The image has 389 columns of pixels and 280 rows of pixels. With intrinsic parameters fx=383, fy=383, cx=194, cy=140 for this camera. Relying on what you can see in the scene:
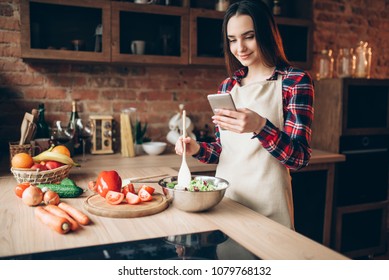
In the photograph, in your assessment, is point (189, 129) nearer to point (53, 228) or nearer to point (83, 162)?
point (83, 162)

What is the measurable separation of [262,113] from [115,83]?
1492mm

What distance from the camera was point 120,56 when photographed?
96.4 inches

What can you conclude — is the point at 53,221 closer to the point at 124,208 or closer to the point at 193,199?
the point at 124,208

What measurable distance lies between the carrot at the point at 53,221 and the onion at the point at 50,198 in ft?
0.33

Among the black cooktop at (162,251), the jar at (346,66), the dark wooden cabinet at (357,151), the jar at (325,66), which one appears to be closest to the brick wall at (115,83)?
the jar at (325,66)

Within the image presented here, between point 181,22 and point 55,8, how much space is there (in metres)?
0.85

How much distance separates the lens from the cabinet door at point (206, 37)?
2600mm

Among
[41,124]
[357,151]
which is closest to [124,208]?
[41,124]

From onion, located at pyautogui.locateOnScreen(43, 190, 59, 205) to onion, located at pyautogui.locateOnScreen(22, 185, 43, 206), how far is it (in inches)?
0.9

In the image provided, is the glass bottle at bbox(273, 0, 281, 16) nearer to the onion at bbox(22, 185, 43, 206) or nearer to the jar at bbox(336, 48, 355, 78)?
the jar at bbox(336, 48, 355, 78)

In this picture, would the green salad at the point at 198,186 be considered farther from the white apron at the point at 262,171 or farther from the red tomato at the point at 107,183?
the white apron at the point at 262,171

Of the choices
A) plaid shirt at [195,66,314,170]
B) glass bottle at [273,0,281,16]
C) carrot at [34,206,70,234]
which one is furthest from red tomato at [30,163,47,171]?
glass bottle at [273,0,281,16]

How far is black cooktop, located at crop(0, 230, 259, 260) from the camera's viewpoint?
0.95 m
